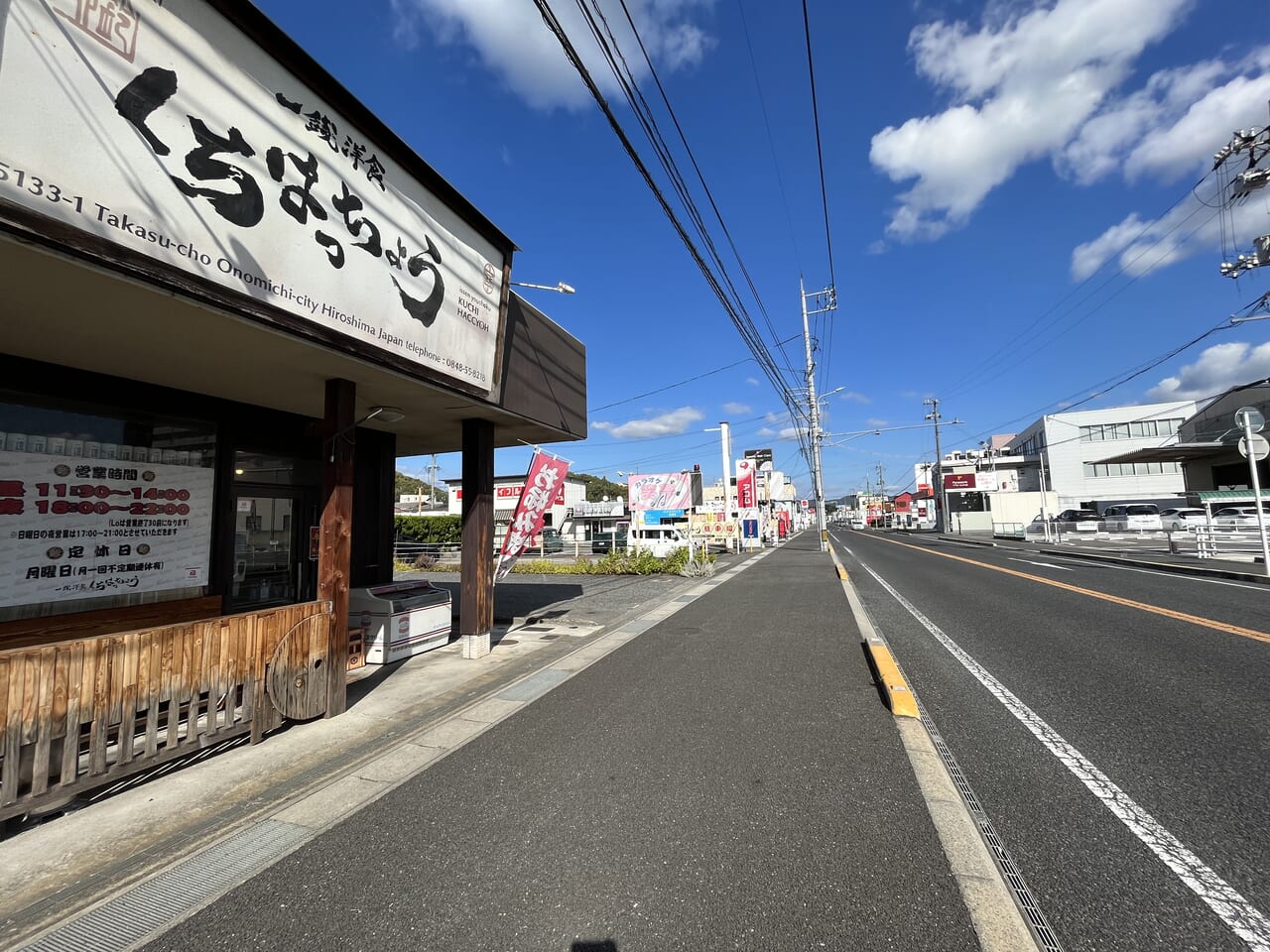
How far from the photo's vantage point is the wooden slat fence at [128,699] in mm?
3158

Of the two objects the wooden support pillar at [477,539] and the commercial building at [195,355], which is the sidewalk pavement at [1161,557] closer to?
the wooden support pillar at [477,539]

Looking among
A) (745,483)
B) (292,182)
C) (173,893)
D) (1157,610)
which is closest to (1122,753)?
(173,893)

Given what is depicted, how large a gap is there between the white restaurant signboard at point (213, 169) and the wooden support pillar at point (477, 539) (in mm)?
2059

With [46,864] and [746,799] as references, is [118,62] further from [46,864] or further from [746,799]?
[746,799]

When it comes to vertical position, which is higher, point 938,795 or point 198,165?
point 198,165

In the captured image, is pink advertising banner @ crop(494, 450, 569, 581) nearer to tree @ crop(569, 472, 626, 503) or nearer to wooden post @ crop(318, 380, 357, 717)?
wooden post @ crop(318, 380, 357, 717)

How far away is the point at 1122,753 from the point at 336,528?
21.5 feet

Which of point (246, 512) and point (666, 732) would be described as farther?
point (246, 512)

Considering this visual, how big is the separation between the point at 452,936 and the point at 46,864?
2408mm

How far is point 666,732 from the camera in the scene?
4.41 meters

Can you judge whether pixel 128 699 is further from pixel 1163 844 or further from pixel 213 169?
pixel 1163 844

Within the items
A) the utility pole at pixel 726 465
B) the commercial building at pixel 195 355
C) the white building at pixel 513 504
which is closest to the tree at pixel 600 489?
the white building at pixel 513 504

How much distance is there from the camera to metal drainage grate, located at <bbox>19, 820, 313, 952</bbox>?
231 cm

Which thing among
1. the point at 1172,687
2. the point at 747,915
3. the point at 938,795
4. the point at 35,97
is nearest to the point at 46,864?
the point at 747,915
